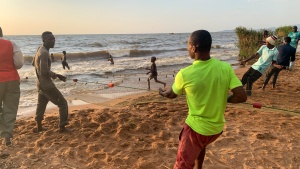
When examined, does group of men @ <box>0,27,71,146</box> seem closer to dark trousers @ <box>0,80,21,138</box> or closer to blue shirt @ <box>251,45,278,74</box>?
dark trousers @ <box>0,80,21,138</box>

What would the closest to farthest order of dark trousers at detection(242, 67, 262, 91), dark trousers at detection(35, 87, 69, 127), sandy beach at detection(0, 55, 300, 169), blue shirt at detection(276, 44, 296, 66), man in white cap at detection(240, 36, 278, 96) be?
sandy beach at detection(0, 55, 300, 169) → dark trousers at detection(35, 87, 69, 127) → man in white cap at detection(240, 36, 278, 96) → dark trousers at detection(242, 67, 262, 91) → blue shirt at detection(276, 44, 296, 66)

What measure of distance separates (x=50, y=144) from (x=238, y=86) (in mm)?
3606

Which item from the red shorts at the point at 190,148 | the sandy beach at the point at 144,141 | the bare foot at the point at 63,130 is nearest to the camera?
the red shorts at the point at 190,148

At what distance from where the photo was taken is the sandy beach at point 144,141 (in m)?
3.96

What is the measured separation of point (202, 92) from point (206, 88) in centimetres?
5

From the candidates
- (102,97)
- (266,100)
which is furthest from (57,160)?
(266,100)

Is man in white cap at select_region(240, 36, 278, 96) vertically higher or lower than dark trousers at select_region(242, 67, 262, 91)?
higher

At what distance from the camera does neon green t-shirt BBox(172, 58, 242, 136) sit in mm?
2377

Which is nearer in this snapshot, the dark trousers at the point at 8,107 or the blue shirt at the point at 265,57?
the dark trousers at the point at 8,107

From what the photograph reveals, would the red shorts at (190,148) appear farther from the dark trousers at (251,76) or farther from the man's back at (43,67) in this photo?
the dark trousers at (251,76)

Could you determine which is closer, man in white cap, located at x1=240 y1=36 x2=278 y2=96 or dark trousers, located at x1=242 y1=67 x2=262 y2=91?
man in white cap, located at x1=240 y1=36 x2=278 y2=96

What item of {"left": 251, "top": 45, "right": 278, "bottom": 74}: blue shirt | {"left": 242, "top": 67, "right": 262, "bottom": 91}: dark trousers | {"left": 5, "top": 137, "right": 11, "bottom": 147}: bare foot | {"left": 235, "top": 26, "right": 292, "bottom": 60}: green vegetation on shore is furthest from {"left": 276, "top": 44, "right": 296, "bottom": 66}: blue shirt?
{"left": 235, "top": 26, "right": 292, "bottom": 60}: green vegetation on shore

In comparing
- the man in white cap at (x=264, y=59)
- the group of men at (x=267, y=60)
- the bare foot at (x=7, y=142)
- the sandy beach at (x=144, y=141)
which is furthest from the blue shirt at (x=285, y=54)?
the bare foot at (x=7, y=142)

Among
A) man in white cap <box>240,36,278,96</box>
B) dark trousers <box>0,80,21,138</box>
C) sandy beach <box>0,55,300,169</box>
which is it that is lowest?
sandy beach <box>0,55,300,169</box>
